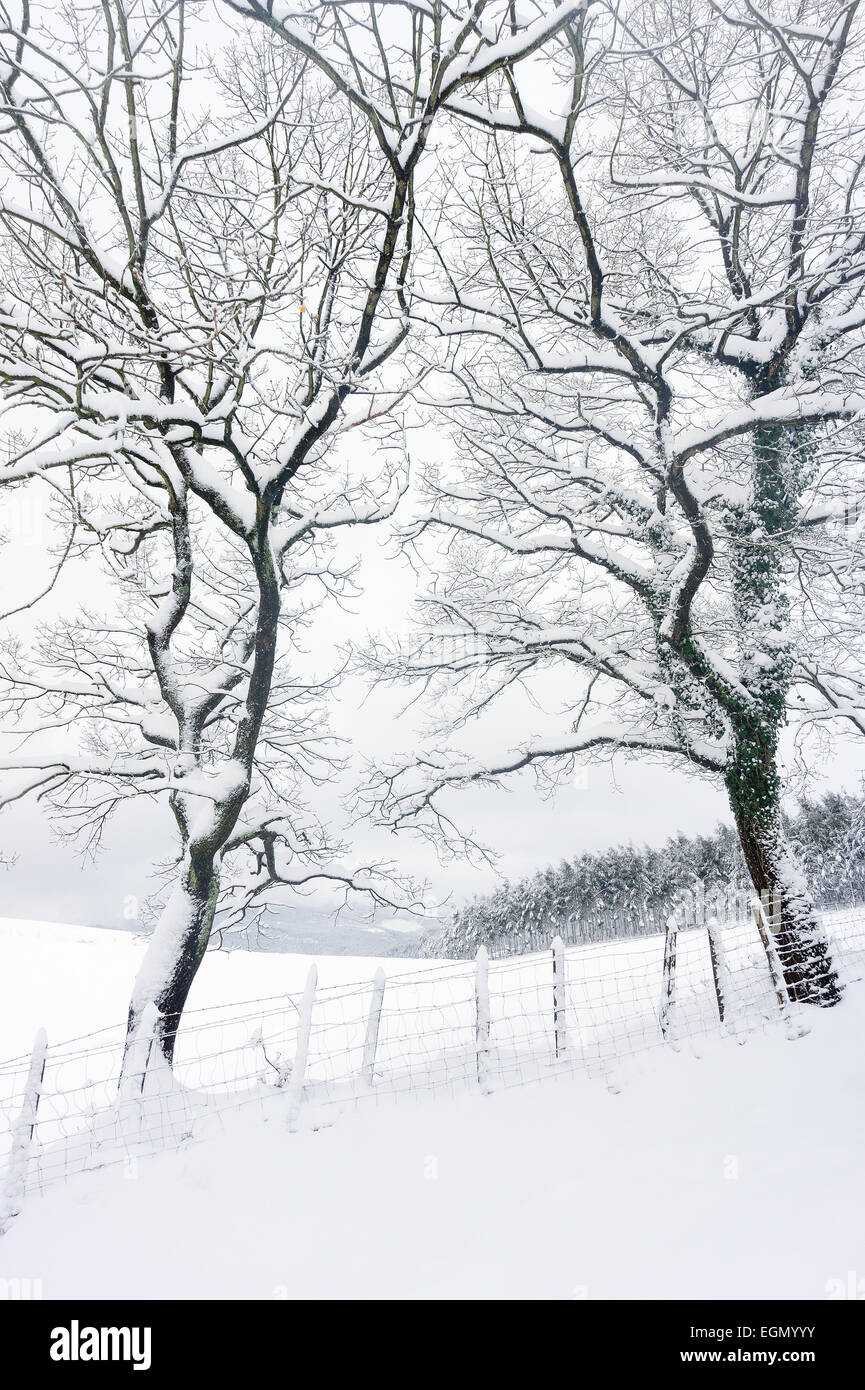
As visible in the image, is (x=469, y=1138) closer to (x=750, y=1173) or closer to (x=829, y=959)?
(x=750, y=1173)

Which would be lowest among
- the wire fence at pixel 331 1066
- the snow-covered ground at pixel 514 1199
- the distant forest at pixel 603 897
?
the snow-covered ground at pixel 514 1199

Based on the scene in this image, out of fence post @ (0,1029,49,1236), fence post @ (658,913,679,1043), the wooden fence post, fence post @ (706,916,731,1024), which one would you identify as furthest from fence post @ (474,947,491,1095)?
fence post @ (0,1029,49,1236)

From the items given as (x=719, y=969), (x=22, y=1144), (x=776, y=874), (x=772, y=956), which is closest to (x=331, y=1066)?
(x=22, y=1144)

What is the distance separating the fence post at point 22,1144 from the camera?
562cm

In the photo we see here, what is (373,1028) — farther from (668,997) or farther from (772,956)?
(772,956)

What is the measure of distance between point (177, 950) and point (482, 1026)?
357 centimetres

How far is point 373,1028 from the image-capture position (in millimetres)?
7594

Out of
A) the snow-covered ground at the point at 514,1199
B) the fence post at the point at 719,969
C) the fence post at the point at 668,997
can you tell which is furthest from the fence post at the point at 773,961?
the fence post at the point at 668,997

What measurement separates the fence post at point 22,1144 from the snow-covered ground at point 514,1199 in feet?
0.49

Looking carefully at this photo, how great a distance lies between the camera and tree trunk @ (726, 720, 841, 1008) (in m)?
8.99

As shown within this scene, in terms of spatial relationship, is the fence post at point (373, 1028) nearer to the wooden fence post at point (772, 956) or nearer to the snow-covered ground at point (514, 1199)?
the snow-covered ground at point (514, 1199)
